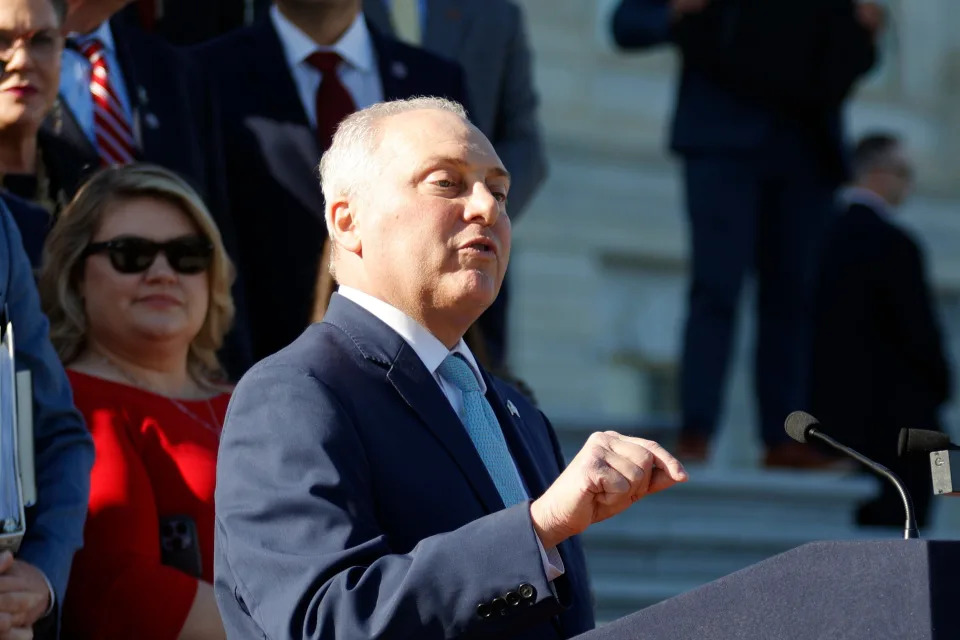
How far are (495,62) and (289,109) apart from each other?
89 centimetres

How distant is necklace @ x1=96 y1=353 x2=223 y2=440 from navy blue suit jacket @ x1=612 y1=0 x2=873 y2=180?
9.31ft

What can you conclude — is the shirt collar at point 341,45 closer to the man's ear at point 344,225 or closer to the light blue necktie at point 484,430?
A: the man's ear at point 344,225

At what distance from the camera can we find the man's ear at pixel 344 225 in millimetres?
2947

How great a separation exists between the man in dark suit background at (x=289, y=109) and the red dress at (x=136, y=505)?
904 mm

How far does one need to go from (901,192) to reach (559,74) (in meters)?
4.63

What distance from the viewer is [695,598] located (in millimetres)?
2262

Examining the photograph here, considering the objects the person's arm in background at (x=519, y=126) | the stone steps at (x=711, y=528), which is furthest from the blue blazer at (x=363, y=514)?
the stone steps at (x=711, y=528)

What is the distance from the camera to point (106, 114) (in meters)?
4.57

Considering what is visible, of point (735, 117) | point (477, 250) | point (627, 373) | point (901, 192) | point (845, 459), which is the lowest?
point (627, 373)

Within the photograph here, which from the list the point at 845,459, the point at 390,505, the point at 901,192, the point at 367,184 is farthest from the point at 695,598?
the point at 901,192

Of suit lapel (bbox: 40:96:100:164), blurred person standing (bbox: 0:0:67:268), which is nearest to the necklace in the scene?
blurred person standing (bbox: 0:0:67:268)

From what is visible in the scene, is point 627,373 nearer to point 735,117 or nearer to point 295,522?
point 735,117

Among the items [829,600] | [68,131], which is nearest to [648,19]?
[68,131]

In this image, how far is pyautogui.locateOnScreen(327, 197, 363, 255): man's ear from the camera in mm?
2947
